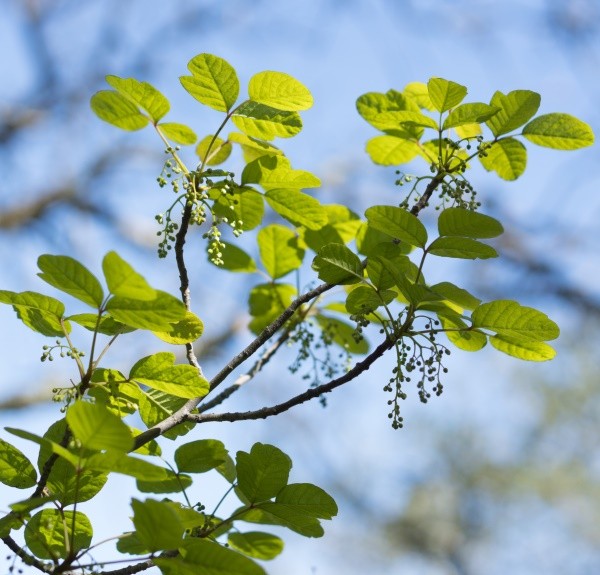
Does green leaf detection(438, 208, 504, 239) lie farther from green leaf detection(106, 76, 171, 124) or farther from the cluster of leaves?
green leaf detection(106, 76, 171, 124)

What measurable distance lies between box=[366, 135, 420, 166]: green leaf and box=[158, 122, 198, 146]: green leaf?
0.43 m

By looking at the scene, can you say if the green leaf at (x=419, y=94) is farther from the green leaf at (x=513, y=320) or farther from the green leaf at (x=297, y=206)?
the green leaf at (x=513, y=320)

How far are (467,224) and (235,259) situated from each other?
65 centimetres

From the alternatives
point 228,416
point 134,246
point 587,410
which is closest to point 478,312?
point 228,416

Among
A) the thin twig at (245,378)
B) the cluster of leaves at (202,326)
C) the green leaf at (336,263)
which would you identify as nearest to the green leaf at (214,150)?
the cluster of leaves at (202,326)

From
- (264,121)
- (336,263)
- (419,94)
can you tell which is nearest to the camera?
(336,263)

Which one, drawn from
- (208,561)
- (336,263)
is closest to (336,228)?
(336,263)

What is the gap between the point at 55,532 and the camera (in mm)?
1060

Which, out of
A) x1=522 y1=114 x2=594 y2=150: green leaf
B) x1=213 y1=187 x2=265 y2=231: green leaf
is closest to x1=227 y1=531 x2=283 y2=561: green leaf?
x1=213 y1=187 x2=265 y2=231: green leaf

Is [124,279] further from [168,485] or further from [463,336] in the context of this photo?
[463,336]

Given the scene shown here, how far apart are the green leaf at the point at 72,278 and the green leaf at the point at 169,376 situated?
0.16 meters

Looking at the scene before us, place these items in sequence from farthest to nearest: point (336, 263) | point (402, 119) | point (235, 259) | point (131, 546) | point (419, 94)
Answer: point (235, 259), point (419, 94), point (402, 119), point (336, 263), point (131, 546)

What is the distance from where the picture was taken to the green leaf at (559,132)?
4.47 feet

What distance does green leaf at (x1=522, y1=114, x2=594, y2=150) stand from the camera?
4.47ft
